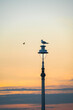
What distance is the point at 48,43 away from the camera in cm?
10612

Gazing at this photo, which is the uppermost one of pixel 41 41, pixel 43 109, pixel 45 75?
pixel 41 41

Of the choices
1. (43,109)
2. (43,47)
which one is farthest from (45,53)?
(43,109)

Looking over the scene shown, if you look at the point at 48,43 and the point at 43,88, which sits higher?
the point at 48,43

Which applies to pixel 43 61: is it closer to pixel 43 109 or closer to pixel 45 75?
pixel 45 75

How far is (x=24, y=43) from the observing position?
102625 mm

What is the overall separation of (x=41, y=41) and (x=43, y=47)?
4.11ft

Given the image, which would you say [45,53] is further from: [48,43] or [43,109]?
[43,109]

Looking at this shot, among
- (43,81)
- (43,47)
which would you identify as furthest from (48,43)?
(43,81)

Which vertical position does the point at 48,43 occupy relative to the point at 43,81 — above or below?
above

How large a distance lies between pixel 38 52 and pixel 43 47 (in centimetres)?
141

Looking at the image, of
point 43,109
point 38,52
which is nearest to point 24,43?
point 38,52

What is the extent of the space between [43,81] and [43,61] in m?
4.14

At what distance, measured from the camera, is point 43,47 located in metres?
106

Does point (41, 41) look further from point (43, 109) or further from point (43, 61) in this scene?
point (43, 109)
